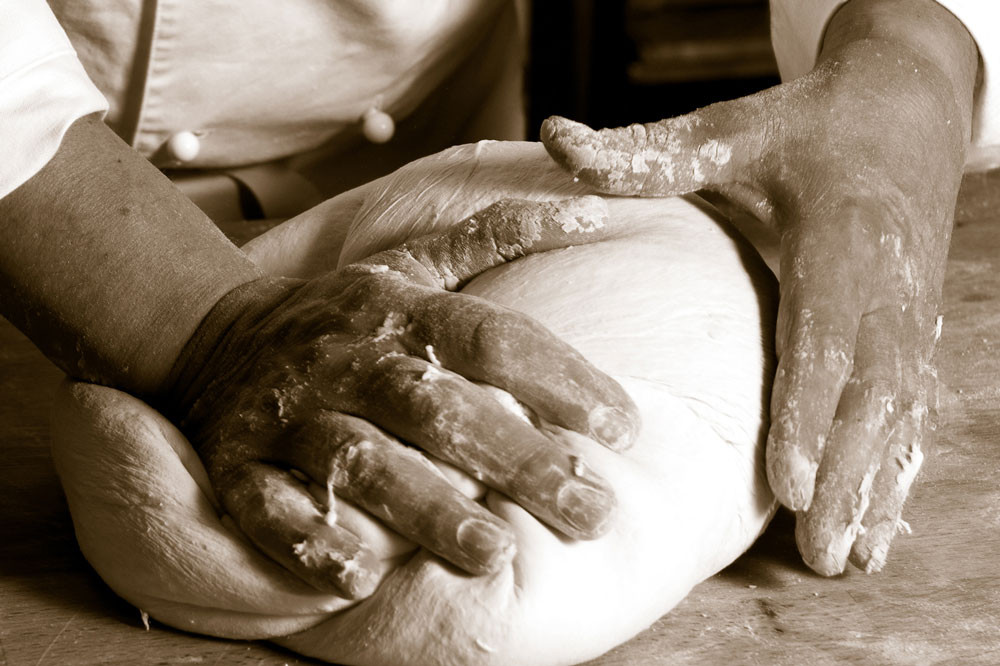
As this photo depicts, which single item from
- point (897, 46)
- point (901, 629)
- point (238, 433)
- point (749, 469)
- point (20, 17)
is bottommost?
point (901, 629)

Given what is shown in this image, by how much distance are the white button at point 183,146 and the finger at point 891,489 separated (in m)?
1.25

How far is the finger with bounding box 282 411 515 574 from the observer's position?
2.62 ft

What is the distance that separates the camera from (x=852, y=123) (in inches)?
43.0

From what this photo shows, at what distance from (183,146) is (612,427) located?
116 centimetres

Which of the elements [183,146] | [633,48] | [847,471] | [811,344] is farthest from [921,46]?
[633,48]

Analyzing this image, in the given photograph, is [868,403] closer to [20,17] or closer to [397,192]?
[397,192]

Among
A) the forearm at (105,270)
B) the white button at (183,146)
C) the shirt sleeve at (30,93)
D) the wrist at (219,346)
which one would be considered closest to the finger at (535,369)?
the wrist at (219,346)

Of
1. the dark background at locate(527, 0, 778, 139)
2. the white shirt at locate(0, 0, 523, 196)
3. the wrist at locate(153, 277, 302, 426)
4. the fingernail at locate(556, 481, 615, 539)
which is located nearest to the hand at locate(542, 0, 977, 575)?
the fingernail at locate(556, 481, 615, 539)

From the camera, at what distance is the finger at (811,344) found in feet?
3.07

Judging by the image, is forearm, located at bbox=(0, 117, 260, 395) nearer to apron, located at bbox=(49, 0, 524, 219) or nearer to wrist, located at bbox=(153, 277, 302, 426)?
wrist, located at bbox=(153, 277, 302, 426)

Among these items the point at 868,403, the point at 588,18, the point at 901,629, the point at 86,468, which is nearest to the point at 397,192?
the point at 86,468

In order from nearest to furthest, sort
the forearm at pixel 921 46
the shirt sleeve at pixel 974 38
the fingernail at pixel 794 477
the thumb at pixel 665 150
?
the fingernail at pixel 794 477
the thumb at pixel 665 150
the forearm at pixel 921 46
the shirt sleeve at pixel 974 38

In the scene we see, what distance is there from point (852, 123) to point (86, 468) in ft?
2.83

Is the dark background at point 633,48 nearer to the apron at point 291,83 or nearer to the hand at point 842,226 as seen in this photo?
the apron at point 291,83
